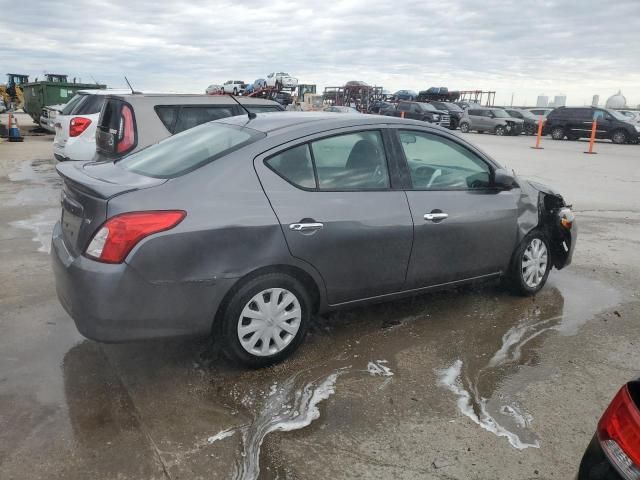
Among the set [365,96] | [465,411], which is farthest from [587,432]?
[365,96]

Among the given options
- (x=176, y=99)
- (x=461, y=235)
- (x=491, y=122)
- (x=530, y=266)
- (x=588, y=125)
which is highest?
(x=588, y=125)

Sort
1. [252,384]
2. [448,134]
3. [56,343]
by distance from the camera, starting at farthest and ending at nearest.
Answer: [448,134] < [56,343] < [252,384]

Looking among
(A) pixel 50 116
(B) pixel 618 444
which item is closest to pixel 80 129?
(B) pixel 618 444

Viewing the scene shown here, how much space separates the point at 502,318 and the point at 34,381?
332 centimetres

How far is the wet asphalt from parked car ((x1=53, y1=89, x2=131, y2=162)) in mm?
4618

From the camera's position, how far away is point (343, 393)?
320cm

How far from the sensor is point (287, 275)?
3.34 m

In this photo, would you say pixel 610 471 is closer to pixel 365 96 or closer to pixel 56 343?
pixel 56 343

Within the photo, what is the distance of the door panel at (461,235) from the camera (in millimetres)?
3834

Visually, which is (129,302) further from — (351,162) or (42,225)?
(42,225)

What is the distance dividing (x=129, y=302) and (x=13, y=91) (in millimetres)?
35241

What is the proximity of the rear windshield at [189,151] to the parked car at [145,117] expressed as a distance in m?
2.20

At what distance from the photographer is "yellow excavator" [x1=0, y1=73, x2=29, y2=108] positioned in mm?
30266

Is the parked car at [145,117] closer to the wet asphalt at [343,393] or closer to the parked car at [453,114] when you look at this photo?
the wet asphalt at [343,393]
